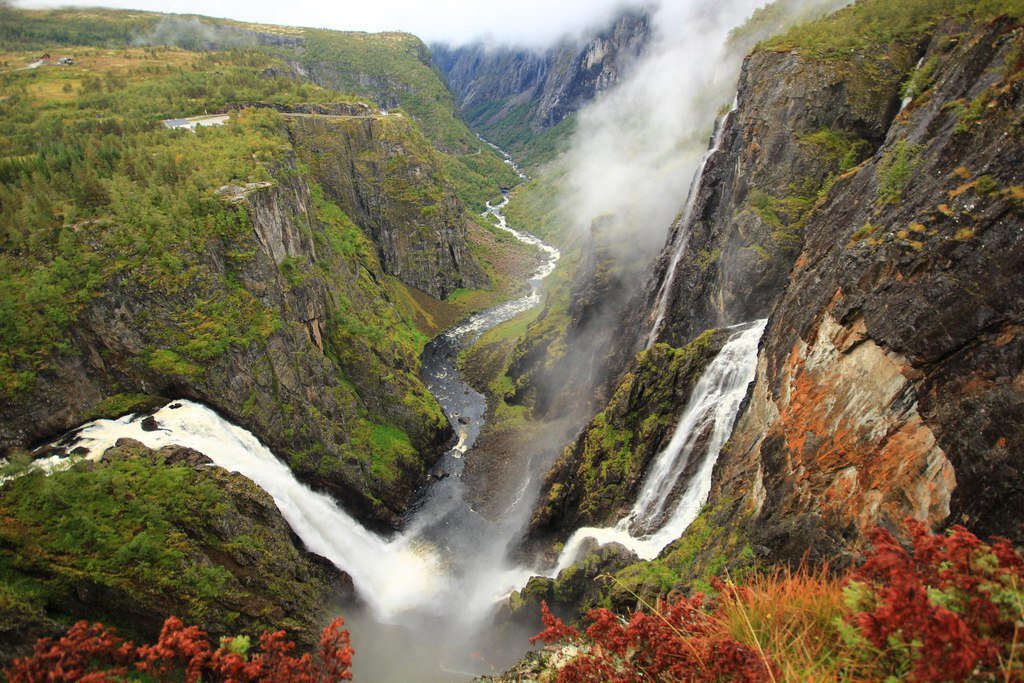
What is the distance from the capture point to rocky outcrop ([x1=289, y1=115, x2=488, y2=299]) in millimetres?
64125

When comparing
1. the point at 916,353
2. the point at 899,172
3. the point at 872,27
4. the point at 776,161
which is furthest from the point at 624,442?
the point at 872,27

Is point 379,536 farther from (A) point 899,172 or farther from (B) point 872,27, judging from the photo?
(B) point 872,27

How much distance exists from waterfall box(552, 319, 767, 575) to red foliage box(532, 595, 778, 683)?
1520 cm

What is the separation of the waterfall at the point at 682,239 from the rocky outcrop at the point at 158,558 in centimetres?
2476

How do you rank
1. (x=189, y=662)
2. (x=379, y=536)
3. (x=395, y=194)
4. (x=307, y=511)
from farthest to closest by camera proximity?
(x=395, y=194)
(x=379, y=536)
(x=307, y=511)
(x=189, y=662)

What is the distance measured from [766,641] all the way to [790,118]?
3067 centimetres

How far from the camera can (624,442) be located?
2673 cm

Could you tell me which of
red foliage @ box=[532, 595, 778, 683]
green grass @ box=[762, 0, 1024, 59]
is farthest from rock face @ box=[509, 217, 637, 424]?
red foliage @ box=[532, 595, 778, 683]

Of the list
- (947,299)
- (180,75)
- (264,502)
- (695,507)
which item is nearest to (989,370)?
(947,299)

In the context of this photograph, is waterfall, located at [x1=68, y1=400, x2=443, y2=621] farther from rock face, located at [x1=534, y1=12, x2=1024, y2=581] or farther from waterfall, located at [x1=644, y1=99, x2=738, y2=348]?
waterfall, located at [x1=644, y1=99, x2=738, y2=348]

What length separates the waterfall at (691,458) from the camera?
2028 cm

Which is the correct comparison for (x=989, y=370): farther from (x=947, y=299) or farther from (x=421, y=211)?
(x=421, y=211)

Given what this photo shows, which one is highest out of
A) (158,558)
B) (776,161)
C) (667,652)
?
(776,161)

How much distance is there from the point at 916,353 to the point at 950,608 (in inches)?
377
